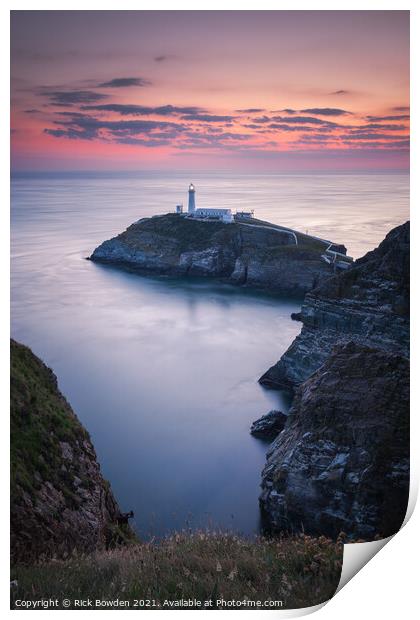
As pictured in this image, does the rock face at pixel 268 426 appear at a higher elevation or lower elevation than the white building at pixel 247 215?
lower

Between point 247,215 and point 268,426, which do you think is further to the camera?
point 247,215

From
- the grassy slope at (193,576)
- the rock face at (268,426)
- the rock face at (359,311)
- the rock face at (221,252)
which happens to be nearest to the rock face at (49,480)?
the grassy slope at (193,576)

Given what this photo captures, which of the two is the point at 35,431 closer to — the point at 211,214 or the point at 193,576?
the point at 193,576

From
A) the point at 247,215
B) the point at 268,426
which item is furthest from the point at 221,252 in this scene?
the point at 268,426

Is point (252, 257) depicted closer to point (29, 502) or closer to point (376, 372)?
point (376, 372)

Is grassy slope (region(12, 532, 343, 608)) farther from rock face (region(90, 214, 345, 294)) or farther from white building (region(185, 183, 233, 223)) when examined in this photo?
white building (region(185, 183, 233, 223))

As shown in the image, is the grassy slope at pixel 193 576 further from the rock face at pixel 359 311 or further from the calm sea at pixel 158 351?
the rock face at pixel 359 311
